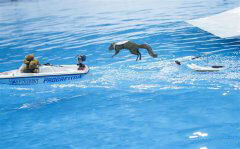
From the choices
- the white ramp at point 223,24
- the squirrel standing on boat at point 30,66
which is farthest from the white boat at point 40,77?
the white ramp at point 223,24

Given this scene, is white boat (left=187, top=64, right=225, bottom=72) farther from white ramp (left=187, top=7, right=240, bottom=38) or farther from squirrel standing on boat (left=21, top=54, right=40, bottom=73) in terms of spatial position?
squirrel standing on boat (left=21, top=54, right=40, bottom=73)

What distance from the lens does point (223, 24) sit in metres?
28.0

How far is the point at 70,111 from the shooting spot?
15.9 m

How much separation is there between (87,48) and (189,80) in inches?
481

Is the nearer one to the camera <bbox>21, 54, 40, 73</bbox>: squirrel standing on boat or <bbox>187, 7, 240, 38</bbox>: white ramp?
<bbox>21, 54, 40, 73</bbox>: squirrel standing on boat

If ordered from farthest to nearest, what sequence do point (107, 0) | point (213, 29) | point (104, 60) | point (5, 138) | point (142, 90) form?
point (107, 0), point (213, 29), point (104, 60), point (142, 90), point (5, 138)

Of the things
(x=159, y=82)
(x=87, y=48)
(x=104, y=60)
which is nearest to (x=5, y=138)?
(x=159, y=82)

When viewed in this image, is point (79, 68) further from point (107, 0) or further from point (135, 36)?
point (107, 0)

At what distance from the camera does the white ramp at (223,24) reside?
24.6 meters

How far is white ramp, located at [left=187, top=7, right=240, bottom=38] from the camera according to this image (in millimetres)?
24617

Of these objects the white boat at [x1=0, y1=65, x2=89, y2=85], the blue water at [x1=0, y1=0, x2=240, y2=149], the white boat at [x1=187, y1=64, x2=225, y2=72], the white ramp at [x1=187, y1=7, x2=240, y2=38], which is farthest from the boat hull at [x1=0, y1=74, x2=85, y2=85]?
the white ramp at [x1=187, y1=7, x2=240, y2=38]

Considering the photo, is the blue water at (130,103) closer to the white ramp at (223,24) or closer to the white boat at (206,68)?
the white boat at (206,68)

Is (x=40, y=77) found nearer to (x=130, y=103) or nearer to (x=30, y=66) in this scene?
(x=30, y=66)

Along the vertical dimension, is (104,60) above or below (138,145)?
above
